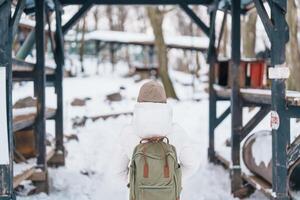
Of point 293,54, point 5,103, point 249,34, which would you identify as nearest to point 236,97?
point 5,103

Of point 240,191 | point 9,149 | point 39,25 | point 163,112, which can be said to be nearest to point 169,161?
point 163,112

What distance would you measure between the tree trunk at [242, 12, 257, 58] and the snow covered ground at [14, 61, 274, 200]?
301 cm

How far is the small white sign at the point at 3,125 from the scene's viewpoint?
5488mm

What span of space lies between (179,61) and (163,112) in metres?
54.1

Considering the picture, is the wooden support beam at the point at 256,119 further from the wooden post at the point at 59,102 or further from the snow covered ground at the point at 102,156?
the wooden post at the point at 59,102

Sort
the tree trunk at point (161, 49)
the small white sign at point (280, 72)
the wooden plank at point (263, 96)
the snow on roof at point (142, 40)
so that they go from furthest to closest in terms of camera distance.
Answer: the snow on roof at point (142, 40) → the tree trunk at point (161, 49) → the small white sign at point (280, 72) → the wooden plank at point (263, 96)

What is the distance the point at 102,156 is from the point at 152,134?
316 inches

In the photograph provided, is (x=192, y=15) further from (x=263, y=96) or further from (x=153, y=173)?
(x=153, y=173)

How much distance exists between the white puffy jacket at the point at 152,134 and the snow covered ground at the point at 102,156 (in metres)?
Result: 0.12

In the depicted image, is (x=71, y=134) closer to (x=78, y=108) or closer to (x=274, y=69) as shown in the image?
(x=78, y=108)

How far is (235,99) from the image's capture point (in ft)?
26.7

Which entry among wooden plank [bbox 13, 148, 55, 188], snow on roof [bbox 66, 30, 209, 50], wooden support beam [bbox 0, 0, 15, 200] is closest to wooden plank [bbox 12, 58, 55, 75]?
wooden support beam [bbox 0, 0, 15, 200]

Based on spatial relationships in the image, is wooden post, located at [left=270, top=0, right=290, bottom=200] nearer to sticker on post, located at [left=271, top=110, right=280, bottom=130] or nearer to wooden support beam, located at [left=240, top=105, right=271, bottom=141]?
sticker on post, located at [left=271, top=110, right=280, bottom=130]

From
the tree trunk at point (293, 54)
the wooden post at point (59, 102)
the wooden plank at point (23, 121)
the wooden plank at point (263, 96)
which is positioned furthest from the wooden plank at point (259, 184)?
the tree trunk at point (293, 54)
